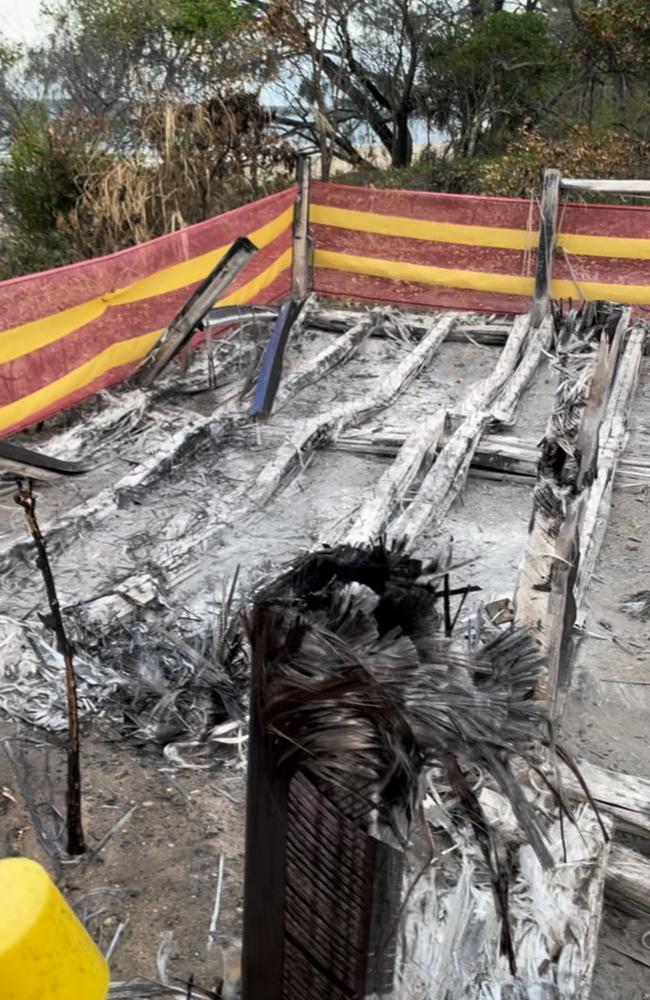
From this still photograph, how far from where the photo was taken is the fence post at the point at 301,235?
29.6ft

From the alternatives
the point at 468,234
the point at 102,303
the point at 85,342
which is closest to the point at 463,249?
the point at 468,234

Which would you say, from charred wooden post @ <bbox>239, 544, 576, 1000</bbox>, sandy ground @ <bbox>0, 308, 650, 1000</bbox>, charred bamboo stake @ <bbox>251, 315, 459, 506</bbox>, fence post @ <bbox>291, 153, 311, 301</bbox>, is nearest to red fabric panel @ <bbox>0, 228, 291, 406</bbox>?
sandy ground @ <bbox>0, 308, 650, 1000</bbox>

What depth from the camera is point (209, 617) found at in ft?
13.9

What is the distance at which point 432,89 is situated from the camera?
16.0 metres

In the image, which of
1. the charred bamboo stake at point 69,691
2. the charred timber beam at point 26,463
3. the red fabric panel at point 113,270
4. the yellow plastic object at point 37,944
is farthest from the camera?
the red fabric panel at point 113,270

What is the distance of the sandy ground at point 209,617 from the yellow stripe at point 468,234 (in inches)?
53.7

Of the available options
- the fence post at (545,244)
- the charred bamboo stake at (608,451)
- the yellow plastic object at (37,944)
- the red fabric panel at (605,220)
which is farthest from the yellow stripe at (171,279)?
the yellow plastic object at (37,944)

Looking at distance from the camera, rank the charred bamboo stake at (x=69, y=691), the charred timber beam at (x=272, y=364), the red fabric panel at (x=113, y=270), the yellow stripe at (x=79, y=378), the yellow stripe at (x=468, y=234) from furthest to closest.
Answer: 1. the yellow stripe at (x=468, y=234)
2. the charred timber beam at (x=272, y=364)
3. the yellow stripe at (x=79, y=378)
4. the red fabric panel at (x=113, y=270)
5. the charred bamboo stake at (x=69, y=691)

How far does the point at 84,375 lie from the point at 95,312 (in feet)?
1.49

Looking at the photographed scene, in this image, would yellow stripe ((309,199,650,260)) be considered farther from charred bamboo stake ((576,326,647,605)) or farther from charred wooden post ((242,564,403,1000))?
charred wooden post ((242,564,403,1000))

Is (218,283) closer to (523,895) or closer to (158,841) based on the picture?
(158,841)

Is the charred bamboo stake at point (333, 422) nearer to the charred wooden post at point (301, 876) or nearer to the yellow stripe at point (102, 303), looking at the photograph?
the yellow stripe at point (102, 303)

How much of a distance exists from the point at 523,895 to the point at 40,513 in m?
3.76

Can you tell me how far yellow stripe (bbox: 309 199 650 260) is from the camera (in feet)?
27.9
